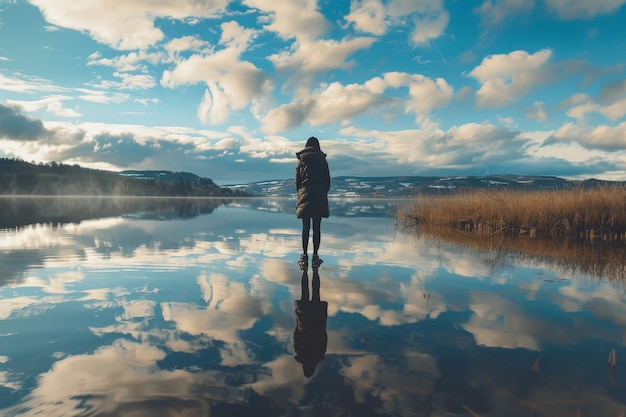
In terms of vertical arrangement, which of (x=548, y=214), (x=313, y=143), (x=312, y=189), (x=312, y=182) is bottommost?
(x=548, y=214)

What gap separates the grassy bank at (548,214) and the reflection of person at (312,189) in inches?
384

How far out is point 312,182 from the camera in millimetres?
8844

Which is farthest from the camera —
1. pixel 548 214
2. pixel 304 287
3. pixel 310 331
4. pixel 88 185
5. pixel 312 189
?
pixel 88 185

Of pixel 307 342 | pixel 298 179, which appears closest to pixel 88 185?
pixel 298 179

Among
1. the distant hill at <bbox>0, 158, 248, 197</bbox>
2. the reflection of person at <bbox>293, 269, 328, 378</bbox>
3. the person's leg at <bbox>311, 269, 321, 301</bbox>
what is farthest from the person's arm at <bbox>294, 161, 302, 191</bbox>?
the distant hill at <bbox>0, 158, 248, 197</bbox>

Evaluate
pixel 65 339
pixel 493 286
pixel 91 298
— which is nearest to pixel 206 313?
pixel 65 339

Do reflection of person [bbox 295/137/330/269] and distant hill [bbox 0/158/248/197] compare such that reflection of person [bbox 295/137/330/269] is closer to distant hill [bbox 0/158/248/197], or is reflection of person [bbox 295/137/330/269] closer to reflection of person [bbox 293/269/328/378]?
reflection of person [bbox 293/269/328/378]

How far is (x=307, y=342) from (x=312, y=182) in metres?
5.41

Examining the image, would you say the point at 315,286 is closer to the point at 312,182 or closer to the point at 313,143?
the point at 312,182

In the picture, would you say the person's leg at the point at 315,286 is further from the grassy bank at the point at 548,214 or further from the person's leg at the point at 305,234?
the grassy bank at the point at 548,214

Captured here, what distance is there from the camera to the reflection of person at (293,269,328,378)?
3357 millimetres

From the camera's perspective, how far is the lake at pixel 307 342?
8.84 ft

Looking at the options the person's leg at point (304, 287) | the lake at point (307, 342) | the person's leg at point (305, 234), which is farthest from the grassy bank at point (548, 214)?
the person's leg at point (304, 287)

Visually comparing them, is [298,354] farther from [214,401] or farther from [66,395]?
[66,395]
